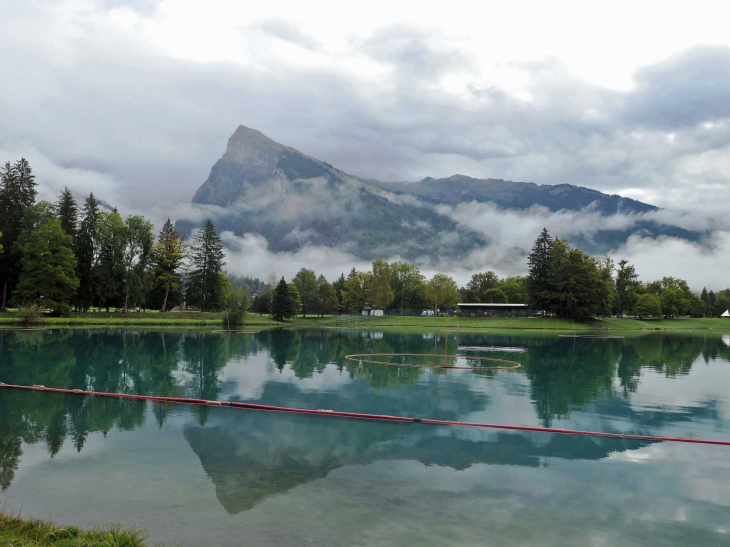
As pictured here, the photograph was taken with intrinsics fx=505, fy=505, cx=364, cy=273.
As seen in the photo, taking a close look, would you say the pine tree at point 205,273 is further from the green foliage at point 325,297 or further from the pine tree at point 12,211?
the green foliage at point 325,297

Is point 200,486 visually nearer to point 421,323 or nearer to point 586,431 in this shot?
point 586,431

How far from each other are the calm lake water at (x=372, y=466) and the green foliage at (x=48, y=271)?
51.6m

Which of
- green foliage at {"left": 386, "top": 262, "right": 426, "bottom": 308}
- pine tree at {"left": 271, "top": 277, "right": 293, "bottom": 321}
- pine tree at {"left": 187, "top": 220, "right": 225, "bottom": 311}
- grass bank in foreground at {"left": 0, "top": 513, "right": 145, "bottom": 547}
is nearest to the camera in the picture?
grass bank in foreground at {"left": 0, "top": 513, "right": 145, "bottom": 547}

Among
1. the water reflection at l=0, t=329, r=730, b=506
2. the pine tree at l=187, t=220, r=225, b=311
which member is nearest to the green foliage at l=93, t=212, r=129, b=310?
the pine tree at l=187, t=220, r=225, b=311

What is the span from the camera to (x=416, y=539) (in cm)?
777

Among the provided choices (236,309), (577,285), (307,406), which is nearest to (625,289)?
(577,285)

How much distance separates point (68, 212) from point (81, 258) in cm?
867

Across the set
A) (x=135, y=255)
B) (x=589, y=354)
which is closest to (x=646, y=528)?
(x=589, y=354)

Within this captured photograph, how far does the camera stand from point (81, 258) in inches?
3155

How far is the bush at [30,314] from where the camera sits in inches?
2389

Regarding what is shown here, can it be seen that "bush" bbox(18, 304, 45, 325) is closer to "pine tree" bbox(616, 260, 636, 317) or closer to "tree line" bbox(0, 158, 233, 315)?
"tree line" bbox(0, 158, 233, 315)

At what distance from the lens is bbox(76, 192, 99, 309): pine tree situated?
78.8 m

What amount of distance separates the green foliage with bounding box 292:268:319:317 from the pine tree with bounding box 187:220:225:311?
123 feet

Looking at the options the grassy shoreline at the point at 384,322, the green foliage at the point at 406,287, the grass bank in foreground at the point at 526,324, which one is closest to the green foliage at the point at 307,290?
the green foliage at the point at 406,287
